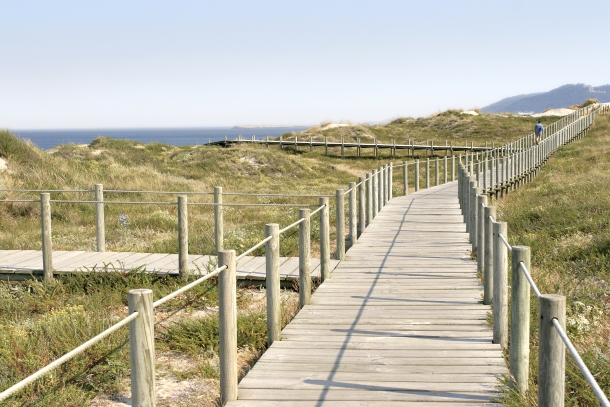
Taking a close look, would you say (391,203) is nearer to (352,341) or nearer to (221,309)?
(352,341)

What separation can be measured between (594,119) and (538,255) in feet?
151

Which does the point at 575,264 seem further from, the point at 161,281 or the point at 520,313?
the point at 161,281

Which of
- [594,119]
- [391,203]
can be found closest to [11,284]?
[391,203]

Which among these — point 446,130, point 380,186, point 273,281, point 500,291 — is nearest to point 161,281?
point 273,281

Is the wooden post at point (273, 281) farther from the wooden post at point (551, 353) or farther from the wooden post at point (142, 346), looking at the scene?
the wooden post at point (551, 353)

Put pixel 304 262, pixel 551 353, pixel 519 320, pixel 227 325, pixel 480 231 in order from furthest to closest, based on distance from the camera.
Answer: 1. pixel 480 231
2. pixel 304 262
3. pixel 519 320
4. pixel 227 325
5. pixel 551 353

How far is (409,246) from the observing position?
38.8ft

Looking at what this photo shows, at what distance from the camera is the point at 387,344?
6.20m

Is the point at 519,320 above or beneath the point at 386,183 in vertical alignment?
beneath

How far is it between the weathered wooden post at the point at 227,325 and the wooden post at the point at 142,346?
118 cm

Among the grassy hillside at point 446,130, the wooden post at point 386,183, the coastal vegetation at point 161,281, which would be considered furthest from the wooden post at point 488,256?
the grassy hillside at point 446,130

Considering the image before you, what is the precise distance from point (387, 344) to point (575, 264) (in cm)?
526

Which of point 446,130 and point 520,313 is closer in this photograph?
point 520,313

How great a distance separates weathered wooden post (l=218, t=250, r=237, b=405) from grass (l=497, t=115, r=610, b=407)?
1.90m
